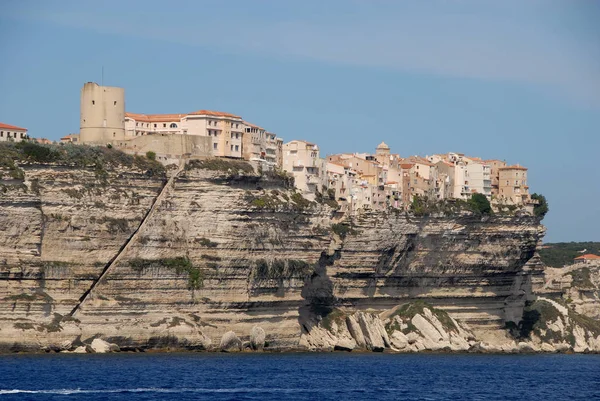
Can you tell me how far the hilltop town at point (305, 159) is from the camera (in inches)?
3209

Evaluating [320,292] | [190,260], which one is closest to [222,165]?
[190,260]

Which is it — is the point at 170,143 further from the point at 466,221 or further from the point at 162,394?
the point at 162,394

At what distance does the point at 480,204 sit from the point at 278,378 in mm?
35484

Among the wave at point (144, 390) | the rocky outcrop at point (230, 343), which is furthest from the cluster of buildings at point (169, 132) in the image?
the wave at point (144, 390)

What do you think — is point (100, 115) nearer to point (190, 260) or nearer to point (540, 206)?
point (190, 260)

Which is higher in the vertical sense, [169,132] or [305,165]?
[169,132]

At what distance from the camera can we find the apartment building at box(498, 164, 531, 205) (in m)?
107

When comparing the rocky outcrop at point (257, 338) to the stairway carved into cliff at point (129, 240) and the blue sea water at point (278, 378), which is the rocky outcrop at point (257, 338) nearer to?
the blue sea water at point (278, 378)

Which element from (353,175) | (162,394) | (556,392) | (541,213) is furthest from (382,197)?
(162,394)

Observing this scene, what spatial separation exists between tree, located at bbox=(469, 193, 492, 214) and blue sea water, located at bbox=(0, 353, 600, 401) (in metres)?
16.7

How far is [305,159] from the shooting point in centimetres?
9219

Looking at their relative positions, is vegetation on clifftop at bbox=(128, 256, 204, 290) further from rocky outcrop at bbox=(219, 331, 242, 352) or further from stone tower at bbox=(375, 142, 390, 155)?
stone tower at bbox=(375, 142, 390, 155)

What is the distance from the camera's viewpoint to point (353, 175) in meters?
98.6

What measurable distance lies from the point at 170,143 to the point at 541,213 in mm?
32900
